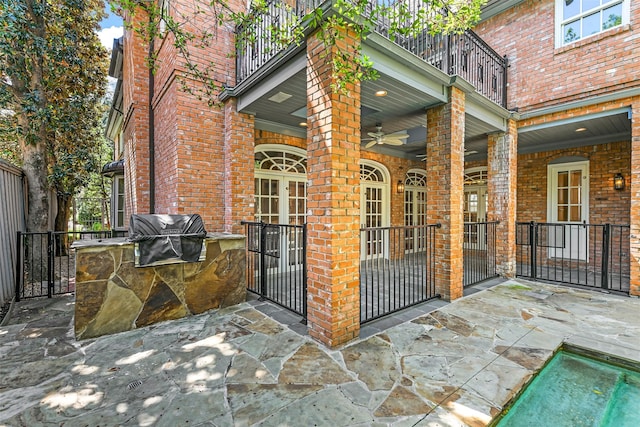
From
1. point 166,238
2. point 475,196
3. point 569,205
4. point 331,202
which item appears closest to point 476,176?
point 475,196

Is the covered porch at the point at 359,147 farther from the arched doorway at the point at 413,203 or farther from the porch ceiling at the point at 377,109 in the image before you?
the arched doorway at the point at 413,203

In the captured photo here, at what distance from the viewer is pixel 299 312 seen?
3.65 m

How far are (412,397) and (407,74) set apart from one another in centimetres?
353

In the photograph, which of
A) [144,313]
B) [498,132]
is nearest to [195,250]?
[144,313]

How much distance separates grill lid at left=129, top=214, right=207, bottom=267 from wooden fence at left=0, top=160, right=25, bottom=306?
2.55 m

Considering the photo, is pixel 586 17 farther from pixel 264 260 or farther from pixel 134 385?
pixel 134 385

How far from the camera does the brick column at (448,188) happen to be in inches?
167

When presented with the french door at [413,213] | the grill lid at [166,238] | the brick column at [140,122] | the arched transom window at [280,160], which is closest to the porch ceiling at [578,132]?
the french door at [413,213]

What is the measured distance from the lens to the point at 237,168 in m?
4.68

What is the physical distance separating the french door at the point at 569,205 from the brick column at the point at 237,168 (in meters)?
6.86

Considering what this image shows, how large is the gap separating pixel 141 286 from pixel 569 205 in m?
8.98

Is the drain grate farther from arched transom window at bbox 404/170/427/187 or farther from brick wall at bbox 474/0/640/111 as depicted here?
arched transom window at bbox 404/170/427/187

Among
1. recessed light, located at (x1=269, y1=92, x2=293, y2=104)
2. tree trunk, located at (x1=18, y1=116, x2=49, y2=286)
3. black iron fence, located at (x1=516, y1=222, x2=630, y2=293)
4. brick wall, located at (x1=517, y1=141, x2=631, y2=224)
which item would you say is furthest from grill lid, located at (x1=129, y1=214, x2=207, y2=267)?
brick wall, located at (x1=517, y1=141, x2=631, y2=224)

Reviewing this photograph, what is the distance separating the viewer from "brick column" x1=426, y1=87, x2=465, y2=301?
13.9ft
